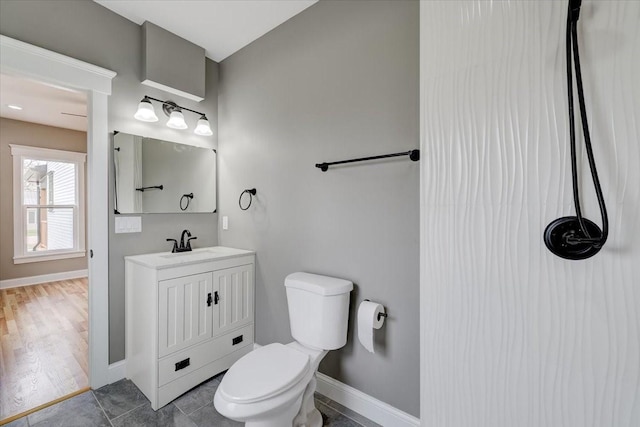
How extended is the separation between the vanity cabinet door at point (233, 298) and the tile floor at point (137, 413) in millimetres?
437

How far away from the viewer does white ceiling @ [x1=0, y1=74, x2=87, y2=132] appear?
→ 9.92 feet

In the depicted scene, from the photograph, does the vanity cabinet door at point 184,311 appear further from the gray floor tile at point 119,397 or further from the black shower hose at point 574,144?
the black shower hose at point 574,144

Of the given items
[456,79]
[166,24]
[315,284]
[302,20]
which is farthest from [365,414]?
[166,24]

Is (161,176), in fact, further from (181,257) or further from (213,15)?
(213,15)

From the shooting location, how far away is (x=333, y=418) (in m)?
1.61

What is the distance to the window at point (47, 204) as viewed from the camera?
13.7 feet

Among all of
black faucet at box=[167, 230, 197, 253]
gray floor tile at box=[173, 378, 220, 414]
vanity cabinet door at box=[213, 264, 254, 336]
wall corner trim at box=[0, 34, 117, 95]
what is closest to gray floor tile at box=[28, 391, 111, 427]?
gray floor tile at box=[173, 378, 220, 414]

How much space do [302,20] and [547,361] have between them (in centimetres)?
215

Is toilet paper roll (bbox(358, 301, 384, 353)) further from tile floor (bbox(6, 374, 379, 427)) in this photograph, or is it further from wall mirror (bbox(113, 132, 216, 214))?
wall mirror (bbox(113, 132, 216, 214))

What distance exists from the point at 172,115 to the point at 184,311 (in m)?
1.45

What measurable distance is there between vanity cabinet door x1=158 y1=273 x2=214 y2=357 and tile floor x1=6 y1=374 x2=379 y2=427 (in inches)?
12.9

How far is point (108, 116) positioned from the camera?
6.32 feet

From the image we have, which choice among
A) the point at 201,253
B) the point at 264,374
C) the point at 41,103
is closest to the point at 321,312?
the point at 264,374

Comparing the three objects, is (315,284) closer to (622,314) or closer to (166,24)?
(622,314)
